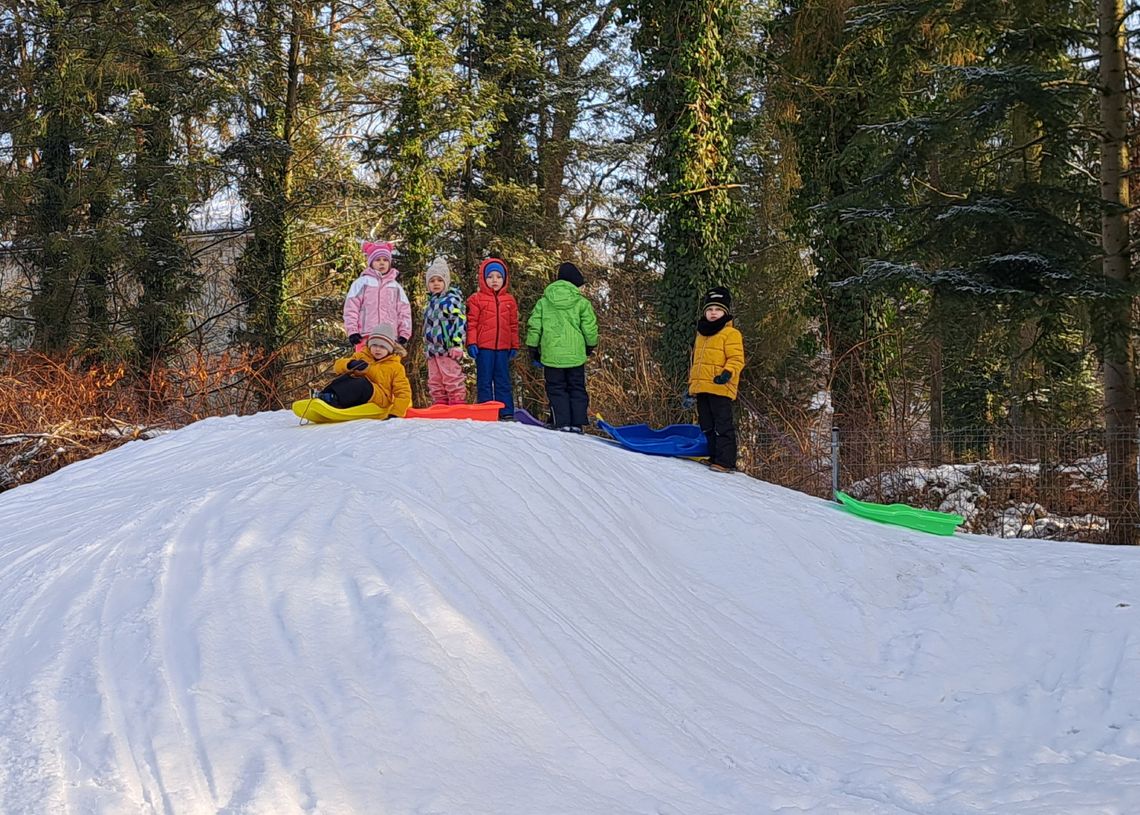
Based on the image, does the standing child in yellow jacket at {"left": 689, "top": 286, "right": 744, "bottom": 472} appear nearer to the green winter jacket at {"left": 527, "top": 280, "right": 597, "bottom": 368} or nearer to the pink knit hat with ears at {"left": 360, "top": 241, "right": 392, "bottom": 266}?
the green winter jacket at {"left": 527, "top": 280, "right": 597, "bottom": 368}

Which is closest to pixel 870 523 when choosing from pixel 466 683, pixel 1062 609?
pixel 1062 609

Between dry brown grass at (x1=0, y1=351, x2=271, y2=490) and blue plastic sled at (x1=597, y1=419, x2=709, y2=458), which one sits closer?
blue plastic sled at (x1=597, y1=419, x2=709, y2=458)

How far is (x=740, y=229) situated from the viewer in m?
14.0

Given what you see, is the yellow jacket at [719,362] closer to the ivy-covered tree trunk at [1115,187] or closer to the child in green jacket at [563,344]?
the child in green jacket at [563,344]

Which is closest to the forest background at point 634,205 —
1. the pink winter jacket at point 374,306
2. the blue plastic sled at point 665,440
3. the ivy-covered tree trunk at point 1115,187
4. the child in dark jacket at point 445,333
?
the ivy-covered tree trunk at point 1115,187

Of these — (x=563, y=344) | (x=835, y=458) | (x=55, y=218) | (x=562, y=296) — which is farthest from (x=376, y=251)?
(x=55, y=218)

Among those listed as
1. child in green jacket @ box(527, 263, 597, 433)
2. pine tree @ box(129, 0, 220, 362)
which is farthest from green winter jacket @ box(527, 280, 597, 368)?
pine tree @ box(129, 0, 220, 362)

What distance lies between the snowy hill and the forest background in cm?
397

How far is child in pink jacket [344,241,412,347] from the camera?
30.5 feet

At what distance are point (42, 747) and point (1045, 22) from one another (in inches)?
467

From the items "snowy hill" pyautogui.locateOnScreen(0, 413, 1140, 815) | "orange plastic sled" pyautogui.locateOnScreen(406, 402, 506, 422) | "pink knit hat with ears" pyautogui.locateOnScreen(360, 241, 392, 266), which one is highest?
"pink knit hat with ears" pyautogui.locateOnScreen(360, 241, 392, 266)

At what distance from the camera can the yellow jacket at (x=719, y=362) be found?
8859 mm

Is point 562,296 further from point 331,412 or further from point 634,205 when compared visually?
point 634,205

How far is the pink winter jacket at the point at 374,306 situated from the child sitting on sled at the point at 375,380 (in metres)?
0.86
